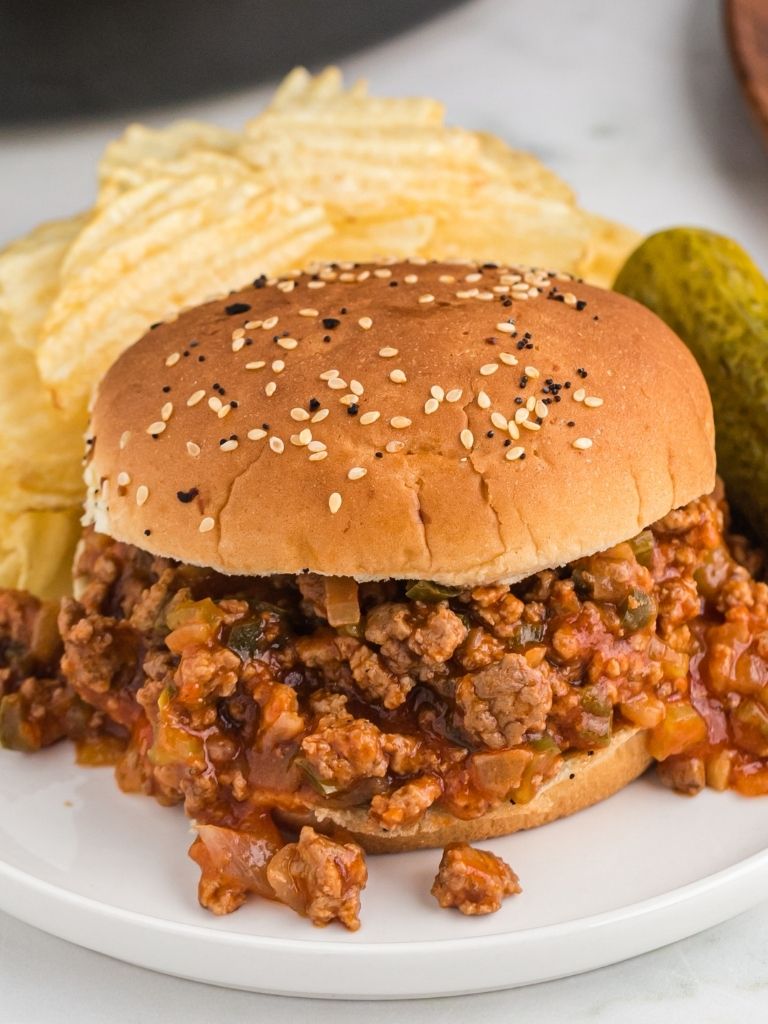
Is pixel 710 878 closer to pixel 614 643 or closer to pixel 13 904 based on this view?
pixel 614 643

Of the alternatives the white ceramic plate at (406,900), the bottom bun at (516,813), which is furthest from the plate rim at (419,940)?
the bottom bun at (516,813)

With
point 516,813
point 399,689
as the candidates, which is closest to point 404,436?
point 399,689

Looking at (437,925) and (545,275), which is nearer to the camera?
(437,925)

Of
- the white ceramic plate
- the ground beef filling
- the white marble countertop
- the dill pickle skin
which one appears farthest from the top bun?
the white marble countertop

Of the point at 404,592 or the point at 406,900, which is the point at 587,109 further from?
the point at 406,900


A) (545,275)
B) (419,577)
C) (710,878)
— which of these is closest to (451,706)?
(419,577)
